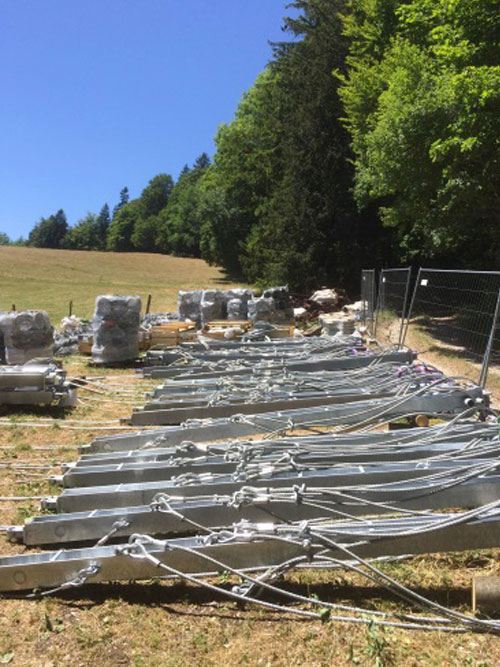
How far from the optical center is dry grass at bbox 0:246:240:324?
96.9ft

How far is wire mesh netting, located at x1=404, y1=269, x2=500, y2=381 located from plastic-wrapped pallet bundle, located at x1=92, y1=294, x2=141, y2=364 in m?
5.16

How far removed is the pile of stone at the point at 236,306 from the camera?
13.5 meters

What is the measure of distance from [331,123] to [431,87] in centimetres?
1246

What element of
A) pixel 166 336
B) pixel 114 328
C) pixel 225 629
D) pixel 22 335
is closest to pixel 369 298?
pixel 166 336

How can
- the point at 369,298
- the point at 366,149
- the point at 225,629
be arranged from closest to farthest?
the point at 225,629, the point at 369,298, the point at 366,149

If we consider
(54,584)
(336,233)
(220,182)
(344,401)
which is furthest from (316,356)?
(220,182)

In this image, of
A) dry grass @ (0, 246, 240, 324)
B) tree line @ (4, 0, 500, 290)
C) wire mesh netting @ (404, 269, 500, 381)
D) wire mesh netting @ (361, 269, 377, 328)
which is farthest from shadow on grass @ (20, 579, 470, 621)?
dry grass @ (0, 246, 240, 324)

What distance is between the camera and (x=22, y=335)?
907 centimetres

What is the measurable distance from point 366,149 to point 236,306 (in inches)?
352

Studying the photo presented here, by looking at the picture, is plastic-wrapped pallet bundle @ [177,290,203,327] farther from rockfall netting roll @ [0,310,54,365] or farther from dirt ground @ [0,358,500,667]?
dirt ground @ [0,358,500,667]

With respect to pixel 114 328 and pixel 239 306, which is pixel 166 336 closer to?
pixel 114 328

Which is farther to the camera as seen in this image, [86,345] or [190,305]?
[190,305]

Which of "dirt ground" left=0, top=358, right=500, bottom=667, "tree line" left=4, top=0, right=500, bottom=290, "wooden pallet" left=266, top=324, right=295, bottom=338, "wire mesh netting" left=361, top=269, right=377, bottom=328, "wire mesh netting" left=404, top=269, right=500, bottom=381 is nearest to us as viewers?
"dirt ground" left=0, top=358, right=500, bottom=667

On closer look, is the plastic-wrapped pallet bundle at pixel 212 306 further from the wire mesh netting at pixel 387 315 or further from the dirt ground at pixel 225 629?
the dirt ground at pixel 225 629
